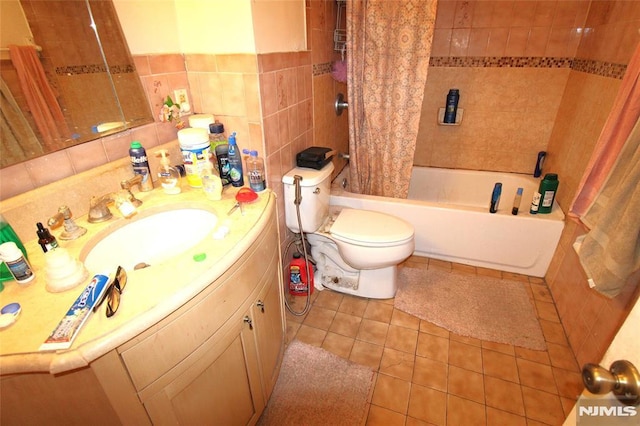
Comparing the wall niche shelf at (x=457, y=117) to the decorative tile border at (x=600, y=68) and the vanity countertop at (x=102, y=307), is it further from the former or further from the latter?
the vanity countertop at (x=102, y=307)

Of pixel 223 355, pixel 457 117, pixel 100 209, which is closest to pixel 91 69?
pixel 100 209

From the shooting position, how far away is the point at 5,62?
2.77ft

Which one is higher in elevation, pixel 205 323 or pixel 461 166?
pixel 205 323

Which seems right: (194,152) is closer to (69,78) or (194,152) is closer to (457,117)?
(69,78)

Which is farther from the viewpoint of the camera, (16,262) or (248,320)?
(248,320)

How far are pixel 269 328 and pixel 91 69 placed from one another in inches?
42.9

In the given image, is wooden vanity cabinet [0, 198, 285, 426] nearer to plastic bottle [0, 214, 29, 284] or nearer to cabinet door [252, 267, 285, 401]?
cabinet door [252, 267, 285, 401]

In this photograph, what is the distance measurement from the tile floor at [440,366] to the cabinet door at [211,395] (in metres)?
0.57

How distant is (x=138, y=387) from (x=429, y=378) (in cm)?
124

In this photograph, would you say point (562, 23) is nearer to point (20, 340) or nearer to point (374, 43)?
point (374, 43)

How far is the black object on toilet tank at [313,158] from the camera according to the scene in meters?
1.70

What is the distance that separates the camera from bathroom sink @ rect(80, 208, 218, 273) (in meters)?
0.96

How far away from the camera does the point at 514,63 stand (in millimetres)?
2367

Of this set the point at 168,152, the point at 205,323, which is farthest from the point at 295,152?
the point at 205,323
